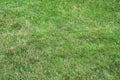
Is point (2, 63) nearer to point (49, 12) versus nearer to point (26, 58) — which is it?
point (26, 58)

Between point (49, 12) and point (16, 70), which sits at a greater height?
point (49, 12)

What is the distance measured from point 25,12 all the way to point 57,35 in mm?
1320

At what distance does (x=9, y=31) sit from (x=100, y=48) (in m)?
2.08

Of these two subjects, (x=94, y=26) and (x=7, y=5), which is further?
(x=7, y=5)

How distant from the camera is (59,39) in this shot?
6.36m

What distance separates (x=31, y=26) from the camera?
679cm

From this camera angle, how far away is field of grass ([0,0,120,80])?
551 centimetres

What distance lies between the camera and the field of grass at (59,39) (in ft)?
18.1

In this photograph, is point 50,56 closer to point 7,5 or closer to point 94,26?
point 94,26

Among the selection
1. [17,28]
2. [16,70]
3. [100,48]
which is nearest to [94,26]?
[100,48]

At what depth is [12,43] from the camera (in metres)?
6.26

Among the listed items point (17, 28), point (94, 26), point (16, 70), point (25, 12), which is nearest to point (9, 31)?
point (17, 28)

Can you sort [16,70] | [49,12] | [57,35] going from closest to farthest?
1. [16,70]
2. [57,35]
3. [49,12]

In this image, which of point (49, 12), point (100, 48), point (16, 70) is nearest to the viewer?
point (16, 70)
